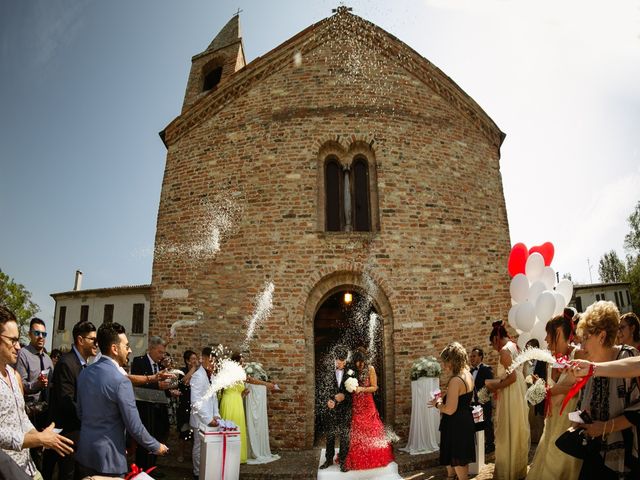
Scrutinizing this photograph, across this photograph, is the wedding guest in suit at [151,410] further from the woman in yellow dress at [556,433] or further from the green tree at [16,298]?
the green tree at [16,298]

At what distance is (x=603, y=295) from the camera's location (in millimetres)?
31469

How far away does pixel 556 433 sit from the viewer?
163 inches

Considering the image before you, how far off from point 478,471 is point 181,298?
654cm

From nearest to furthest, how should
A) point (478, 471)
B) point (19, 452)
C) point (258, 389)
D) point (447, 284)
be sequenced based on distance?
point (19, 452) → point (478, 471) → point (258, 389) → point (447, 284)

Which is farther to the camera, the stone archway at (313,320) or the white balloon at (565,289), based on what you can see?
the stone archway at (313,320)

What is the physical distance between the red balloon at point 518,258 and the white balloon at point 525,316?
0.97 meters

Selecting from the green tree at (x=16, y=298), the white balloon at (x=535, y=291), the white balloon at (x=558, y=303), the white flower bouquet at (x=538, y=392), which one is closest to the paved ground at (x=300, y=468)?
the white flower bouquet at (x=538, y=392)

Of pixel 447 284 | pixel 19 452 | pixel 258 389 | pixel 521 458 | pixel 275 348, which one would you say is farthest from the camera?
pixel 447 284

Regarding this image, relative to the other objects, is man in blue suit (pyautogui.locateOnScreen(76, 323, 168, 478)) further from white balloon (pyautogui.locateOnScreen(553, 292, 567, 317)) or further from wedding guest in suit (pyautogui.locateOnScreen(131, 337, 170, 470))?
white balloon (pyautogui.locateOnScreen(553, 292, 567, 317))

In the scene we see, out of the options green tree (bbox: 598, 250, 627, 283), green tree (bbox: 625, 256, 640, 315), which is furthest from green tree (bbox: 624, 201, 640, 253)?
green tree (bbox: 598, 250, 627, 283)

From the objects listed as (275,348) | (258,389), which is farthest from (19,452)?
(275,348)

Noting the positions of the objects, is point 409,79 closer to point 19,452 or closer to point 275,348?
point 275,348

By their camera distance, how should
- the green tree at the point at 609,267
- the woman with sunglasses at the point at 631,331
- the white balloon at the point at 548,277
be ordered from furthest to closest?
the green tree at the point at 609,267 → the white balloon at the point at 548,277 → the woman with sunglasses at the point at 631,331

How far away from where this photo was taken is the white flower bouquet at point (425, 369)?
7570 millimetres
